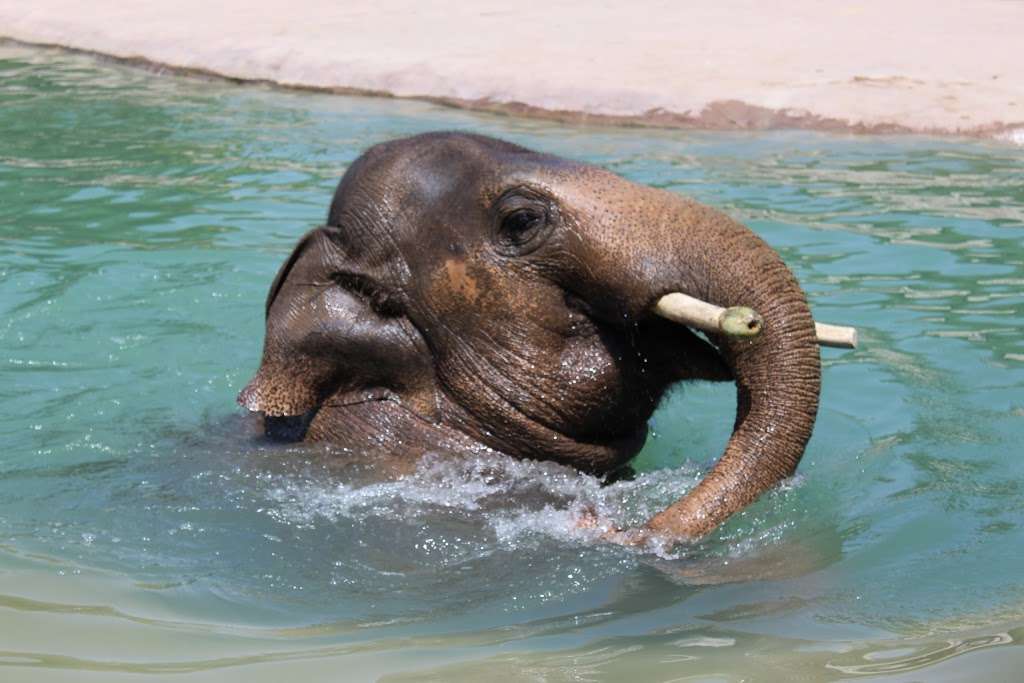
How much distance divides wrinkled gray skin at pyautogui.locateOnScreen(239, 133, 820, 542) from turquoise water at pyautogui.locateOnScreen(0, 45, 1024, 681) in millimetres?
196

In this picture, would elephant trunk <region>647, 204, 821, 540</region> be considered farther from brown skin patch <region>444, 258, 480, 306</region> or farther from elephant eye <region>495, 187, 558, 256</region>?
brown skin patch <region>444, 258, 480, 306</region>

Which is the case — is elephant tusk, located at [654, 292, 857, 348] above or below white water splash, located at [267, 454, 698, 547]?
above

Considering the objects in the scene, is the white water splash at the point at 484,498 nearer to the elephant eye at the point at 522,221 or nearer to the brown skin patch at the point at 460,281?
the brown skin patch at the point at 460,281

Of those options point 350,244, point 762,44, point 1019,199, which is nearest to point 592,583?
point 350,244

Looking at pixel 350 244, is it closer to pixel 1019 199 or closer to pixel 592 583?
pixel 592 583

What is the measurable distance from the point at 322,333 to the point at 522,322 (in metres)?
0.73

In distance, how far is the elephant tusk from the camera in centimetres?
510

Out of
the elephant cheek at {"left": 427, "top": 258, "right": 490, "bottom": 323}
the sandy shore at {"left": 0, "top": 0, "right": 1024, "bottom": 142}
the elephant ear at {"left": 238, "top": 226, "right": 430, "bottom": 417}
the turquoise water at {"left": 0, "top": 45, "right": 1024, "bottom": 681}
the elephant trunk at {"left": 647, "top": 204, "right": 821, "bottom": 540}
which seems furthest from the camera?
the sandy shore at {"left": 0, "top": 0, "right": 1024, "bottom": 142}

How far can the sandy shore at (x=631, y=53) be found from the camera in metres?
15.9

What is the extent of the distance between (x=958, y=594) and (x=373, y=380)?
2.24m

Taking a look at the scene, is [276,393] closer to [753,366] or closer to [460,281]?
[460,281]

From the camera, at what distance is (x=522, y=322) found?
5949 mm

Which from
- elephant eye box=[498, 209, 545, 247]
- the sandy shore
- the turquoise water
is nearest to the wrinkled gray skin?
elephant eye box=[498, 209, 545, 247]

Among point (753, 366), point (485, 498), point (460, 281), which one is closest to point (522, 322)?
point (460, 281)
